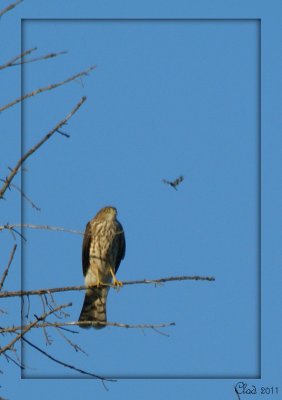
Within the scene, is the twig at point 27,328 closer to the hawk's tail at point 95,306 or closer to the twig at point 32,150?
the twig at point 32,150

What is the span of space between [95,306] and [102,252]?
610 millimetres

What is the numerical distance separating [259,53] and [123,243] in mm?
2485

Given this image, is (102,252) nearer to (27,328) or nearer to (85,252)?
(85,252)

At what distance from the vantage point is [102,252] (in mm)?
8234

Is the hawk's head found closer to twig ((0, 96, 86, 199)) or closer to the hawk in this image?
the hawk

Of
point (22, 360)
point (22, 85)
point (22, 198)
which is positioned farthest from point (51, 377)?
point (22, 85)

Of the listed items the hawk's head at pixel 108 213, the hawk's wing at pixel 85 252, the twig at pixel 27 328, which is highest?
the hawk's head at pixel 108 213

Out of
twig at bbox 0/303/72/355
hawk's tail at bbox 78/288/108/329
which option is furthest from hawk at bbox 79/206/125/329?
twig at bbox 0/303/72/355

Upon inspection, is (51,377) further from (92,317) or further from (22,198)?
(92,317)

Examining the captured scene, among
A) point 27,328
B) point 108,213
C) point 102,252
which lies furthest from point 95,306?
point 27,328

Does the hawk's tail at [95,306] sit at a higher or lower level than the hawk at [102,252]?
lower

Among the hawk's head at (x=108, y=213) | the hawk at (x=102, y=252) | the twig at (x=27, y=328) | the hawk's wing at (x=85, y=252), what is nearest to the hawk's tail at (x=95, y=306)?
the hawk at (x=102, y=252)

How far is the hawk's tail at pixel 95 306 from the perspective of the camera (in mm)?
7742

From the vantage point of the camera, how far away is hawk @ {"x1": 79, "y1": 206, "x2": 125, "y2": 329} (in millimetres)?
8141
